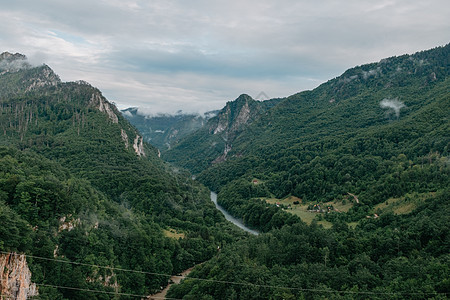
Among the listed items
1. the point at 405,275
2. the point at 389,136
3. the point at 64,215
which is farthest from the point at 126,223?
the point at 389,136

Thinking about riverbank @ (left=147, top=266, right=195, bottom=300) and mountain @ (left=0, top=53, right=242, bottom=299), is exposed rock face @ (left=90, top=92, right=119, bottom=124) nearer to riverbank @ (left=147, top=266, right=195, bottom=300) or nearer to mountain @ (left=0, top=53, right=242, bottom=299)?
mountain @ (left=0, top=53, right=242, bottom=299)

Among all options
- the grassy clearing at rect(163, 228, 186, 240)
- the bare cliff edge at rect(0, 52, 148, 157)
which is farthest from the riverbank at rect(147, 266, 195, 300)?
the bare cliff edge at rect(0, 52, 148, 157)

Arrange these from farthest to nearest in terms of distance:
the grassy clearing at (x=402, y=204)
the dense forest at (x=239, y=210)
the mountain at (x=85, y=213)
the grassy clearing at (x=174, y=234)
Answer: the grassy clearing at (x=174, y=234), the grassy clearing at (x=402, y=204), the dense forest at (x=239, y=210), the mountain at (x=85, y=213)

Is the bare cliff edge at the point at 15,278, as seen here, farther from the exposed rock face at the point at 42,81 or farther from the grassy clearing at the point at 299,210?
the exposed rock face at the point at 42,81

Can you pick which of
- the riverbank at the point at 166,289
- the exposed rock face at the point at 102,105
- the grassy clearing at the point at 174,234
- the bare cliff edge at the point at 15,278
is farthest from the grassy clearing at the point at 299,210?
the exposed rock face at the point at 102,105

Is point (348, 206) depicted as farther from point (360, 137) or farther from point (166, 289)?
point (166, 289)

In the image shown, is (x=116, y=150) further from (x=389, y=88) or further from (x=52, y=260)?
(x=389, y=88)

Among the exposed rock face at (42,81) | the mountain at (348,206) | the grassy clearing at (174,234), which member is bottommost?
the grassy clearing at (174,234)
